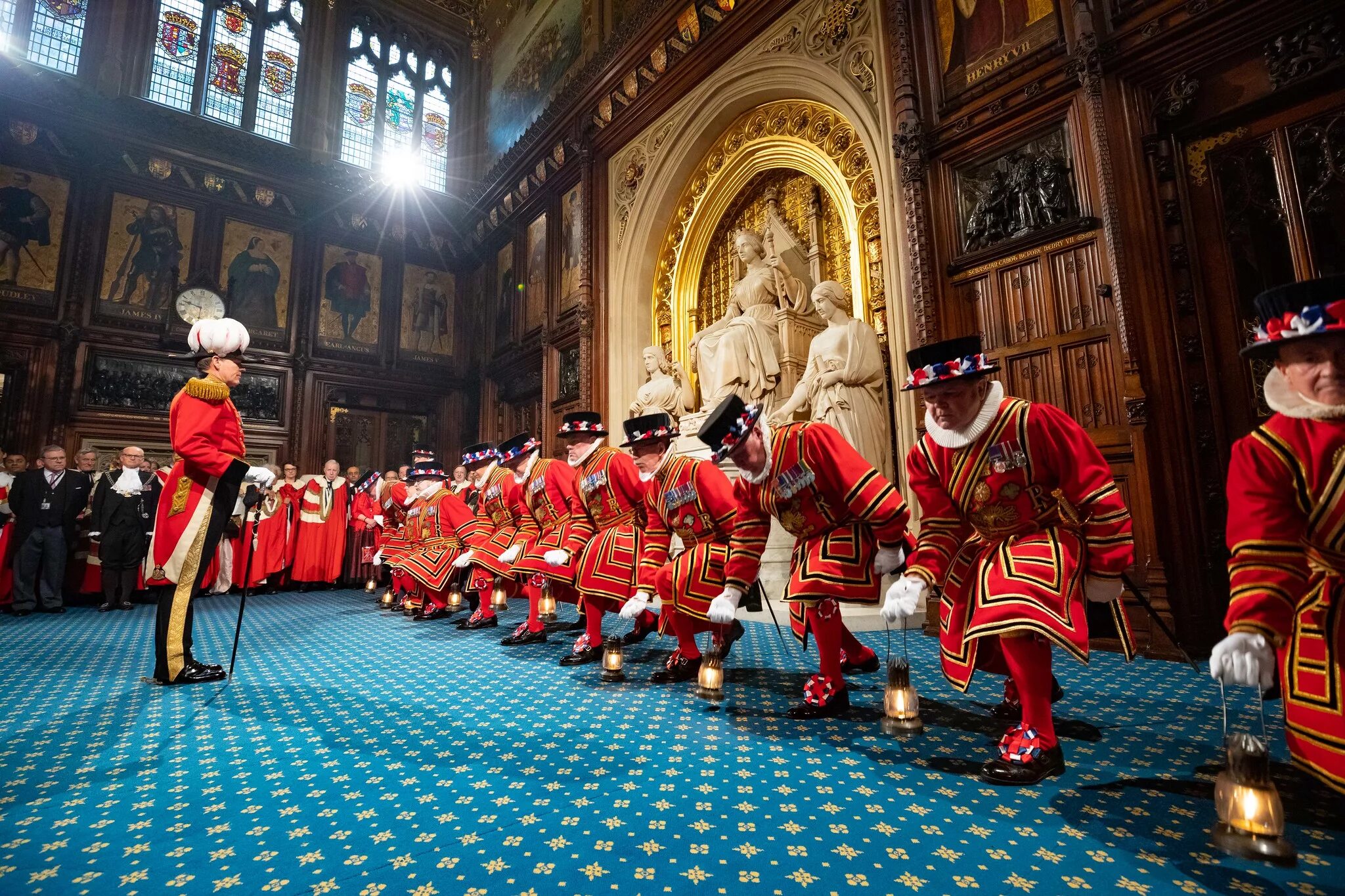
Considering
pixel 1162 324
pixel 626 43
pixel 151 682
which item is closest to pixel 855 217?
pixel 1162 324

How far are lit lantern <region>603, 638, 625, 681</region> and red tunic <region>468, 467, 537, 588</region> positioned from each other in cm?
130

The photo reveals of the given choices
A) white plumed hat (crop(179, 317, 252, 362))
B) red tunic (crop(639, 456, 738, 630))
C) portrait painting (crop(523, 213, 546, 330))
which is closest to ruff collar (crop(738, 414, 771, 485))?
red tunic (crop(639, 456, 738, 630))

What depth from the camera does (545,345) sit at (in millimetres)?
11016

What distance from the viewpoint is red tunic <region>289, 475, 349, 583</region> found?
979 centimetres

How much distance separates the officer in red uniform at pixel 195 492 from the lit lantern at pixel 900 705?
3.26 m

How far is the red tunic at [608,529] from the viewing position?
3.74 meters

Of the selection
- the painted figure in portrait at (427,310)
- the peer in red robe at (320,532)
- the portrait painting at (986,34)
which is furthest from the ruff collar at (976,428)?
the painted figure in portrait at (427,310)

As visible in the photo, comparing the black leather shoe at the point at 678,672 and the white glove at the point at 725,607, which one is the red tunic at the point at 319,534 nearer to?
the black leather shoe at the point at 678,672

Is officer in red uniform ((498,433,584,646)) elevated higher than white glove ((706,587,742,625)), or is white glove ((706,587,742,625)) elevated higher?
officer in red uniform ((498,433,584,646))

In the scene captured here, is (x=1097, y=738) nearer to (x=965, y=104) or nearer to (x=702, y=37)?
(x=965, y=104)

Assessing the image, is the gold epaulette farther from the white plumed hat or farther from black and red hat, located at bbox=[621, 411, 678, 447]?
black and red hat, located at bbox=[621, 411, 678, 447]

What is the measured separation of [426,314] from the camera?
1428 centimetres

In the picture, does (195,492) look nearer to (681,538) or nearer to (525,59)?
(681,538)

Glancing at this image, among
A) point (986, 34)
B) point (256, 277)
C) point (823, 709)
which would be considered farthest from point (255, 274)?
point (823, 709)
